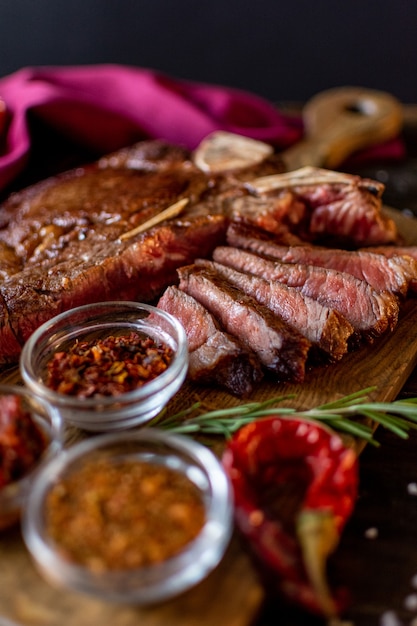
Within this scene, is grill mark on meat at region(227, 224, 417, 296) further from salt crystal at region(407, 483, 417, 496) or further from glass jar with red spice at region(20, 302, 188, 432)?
salt crystal at region(407, 483, 417, 496)

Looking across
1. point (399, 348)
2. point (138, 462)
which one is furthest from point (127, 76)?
point (138, 462)

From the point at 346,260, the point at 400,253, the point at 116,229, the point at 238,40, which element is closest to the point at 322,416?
the point at 346,260

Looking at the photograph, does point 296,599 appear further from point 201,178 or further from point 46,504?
point 201,178

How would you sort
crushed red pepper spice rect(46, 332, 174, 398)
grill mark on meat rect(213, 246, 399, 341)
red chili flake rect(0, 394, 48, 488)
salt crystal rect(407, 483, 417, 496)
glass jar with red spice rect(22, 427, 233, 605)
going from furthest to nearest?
grill mark on meat rect(213, 246, 399, 341) → crushed red pepper spice rect(46, 332, 174, 398) → salt crystal rect(407, 483, 417, 496) → red chili flake rect(0, 394, 48, 488) → glass jar with red spice rect(22, 427, 233, 605)

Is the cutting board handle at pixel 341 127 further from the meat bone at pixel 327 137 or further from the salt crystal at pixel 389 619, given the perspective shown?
the salt crystal at pixel 389 619

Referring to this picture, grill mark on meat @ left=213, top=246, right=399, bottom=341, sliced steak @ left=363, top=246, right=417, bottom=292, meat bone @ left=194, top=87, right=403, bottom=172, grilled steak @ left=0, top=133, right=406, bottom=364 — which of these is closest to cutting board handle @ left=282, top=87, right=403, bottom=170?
meat bone @ left=194, top=87, right=403, bottom=172

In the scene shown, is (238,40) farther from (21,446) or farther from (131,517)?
(131,517)
